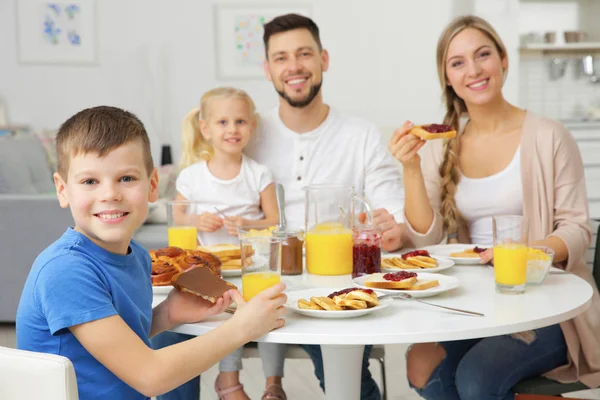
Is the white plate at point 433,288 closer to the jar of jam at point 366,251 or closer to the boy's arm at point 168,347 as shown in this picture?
the jar of jam at point 366,251

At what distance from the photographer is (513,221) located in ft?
5.23

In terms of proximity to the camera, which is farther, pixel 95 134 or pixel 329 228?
pixel 329 228

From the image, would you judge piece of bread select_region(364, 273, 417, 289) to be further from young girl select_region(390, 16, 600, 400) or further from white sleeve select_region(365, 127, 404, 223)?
white sleeve select_region(365, 127, 404, 223)

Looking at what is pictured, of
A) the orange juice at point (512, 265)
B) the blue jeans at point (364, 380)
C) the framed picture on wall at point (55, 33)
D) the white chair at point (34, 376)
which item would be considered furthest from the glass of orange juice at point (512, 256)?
the framed picture on wall at point (55, 33)

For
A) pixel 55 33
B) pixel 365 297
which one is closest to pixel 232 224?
pixel 365 297

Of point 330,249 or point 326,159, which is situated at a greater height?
point 326,159

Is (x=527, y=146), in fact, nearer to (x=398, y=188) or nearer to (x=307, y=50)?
(x=398, y=188)

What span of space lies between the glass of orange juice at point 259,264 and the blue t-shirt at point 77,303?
0.77ft

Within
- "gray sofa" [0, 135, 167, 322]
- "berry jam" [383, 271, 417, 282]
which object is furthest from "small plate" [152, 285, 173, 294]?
"gray sofa" [0, 135, 167, 322]

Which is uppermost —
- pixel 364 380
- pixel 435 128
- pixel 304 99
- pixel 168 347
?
pixel 304 99

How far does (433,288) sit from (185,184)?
137cm

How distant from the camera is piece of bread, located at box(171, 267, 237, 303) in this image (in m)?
1.39

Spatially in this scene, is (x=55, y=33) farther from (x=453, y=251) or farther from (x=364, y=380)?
(x=453, y=251)

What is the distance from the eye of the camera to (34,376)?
1.01 metres
